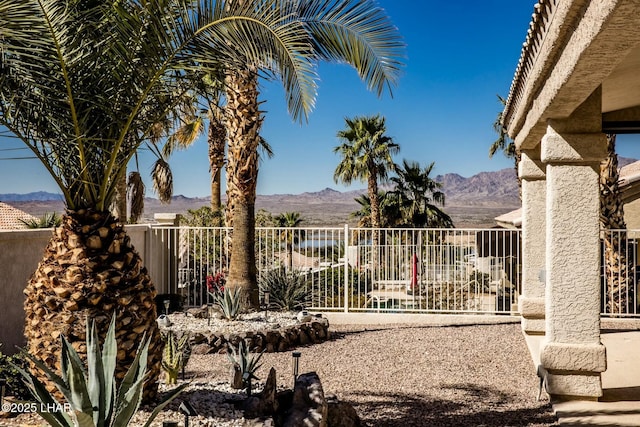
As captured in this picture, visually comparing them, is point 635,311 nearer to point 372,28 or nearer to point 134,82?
point 372,28

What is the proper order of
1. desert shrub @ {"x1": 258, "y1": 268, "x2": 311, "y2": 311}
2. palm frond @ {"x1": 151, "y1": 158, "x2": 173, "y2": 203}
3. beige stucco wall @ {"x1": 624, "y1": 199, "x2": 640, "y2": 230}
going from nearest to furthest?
1. desert shrub @ {"x1": 258, "y1": 268, "x2": 311, "y2": 311}
2. beige stucco wall @ {"x1": 624, "y1": 199, "x2": 640, "y2": 230}
3. palm frond @ {"x1": 151, "y1": 158, "x2": 173, "y2": 203}

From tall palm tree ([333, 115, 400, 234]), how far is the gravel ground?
18473mm

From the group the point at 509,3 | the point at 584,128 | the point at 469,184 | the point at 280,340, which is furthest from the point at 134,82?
the point at 469,184

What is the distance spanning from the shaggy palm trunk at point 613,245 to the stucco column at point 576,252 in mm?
6004

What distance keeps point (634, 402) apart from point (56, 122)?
5791 mm

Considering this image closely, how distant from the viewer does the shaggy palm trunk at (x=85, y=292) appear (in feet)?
15.3

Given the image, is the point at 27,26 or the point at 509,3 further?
the point at 509,3

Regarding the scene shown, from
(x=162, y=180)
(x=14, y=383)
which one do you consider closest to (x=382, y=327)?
(x=14, y=383)

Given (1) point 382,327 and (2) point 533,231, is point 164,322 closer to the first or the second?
(1) point 382,327

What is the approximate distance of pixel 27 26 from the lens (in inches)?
185

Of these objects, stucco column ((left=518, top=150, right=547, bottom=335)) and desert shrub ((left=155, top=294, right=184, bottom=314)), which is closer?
stucco column ((left=518, top=150, right=547, bottom=335))

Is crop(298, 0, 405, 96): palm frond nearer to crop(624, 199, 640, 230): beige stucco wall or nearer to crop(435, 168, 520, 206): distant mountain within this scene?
crop(624, 199, 640, 230): beige stucco wall

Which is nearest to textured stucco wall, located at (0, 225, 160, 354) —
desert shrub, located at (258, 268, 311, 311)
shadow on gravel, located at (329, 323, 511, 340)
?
desert shrub, located at (258, 268, 311, 311)

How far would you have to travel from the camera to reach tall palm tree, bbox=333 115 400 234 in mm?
28672
